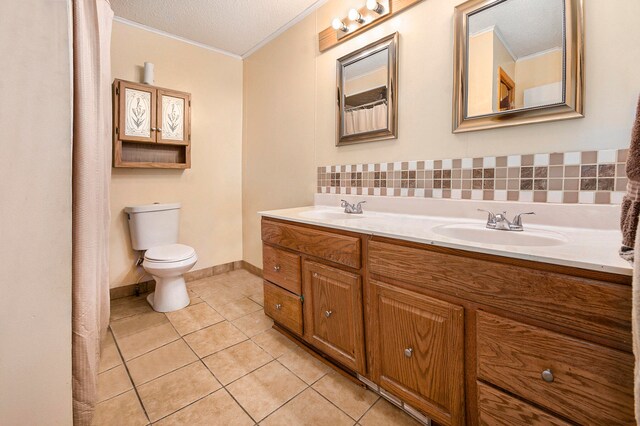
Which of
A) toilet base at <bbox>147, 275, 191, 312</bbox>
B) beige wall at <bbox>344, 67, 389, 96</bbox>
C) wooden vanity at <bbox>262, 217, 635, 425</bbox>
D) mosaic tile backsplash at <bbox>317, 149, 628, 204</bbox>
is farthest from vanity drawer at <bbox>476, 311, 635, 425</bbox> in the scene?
toilet base at <bbox>147, 275, 191, 312</bbox>

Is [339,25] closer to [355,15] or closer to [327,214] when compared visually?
[355,15]

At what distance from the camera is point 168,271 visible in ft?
6.45

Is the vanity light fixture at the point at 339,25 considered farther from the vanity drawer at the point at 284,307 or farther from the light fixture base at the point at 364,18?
the vanity drawer at the point at 284,307

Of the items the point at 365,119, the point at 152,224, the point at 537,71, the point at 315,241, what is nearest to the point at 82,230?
the point at 315,241

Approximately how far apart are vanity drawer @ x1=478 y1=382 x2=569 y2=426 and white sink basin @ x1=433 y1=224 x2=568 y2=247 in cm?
55

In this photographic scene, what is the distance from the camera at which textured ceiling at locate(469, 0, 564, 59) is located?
1109 millimetres

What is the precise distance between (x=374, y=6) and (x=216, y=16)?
1.37 meters

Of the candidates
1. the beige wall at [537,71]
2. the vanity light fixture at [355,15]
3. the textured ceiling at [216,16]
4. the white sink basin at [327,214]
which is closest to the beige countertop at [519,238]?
the white sink basin at [327,214]

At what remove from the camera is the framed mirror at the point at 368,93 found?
1637mm

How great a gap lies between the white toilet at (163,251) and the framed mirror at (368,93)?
58.8 inches

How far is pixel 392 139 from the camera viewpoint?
167 cm

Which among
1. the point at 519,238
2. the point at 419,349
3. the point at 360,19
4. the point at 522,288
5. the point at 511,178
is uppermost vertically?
the point at 360,19

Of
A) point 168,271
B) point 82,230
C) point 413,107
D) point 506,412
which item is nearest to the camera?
point 506,412

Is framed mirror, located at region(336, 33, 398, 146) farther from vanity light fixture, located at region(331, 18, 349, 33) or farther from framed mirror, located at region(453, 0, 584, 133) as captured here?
framed mirror, located at region(453, 0, 584, 133)
